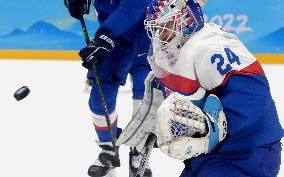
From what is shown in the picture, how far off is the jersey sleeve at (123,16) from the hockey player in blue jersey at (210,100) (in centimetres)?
66

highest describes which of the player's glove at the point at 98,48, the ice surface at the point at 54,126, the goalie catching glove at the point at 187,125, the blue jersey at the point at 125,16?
the blue jersey at the point at 125,16

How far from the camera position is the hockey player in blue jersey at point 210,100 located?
1494mm

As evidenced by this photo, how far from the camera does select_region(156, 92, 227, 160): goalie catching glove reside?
147 centimetres

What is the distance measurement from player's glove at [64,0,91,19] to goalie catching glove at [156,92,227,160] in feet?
4.03

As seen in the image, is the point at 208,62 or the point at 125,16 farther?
the point at 125,16

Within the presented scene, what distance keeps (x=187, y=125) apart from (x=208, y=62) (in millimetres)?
180

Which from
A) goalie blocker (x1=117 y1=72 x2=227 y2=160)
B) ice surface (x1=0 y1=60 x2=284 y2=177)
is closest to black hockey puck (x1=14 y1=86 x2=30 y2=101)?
ice surface (x1=0 y1=60 x2=284 y2=177)

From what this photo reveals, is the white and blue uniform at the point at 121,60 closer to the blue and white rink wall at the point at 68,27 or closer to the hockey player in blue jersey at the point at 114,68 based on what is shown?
the hockey player in blue jersey at the point at 114,68

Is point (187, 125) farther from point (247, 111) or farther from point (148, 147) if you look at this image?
point (148, 147)

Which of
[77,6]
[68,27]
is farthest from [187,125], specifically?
[68,27]

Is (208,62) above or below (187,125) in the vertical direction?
above

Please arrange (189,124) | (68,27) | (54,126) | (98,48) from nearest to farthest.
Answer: (189,124), (98,48), (54,126), (68,27)

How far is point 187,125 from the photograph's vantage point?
147 centimetres

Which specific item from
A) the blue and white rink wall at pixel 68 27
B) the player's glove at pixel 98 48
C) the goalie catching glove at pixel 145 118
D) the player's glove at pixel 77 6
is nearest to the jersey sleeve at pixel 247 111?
the goalie catching glove at pixel 145 118
